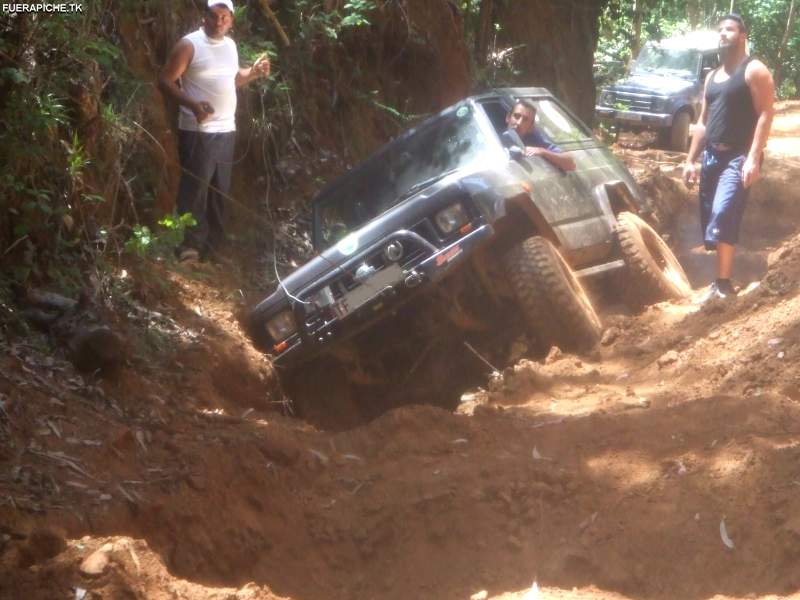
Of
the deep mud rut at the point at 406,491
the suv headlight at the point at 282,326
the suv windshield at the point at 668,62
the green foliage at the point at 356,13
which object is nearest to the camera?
the deep mud rut at the point at 406,491

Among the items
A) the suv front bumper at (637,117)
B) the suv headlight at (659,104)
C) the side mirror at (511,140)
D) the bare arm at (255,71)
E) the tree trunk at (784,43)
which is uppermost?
the bare arm at (255,71)

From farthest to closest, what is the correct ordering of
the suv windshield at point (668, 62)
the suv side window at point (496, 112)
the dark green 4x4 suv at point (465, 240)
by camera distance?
the suv windshield at point (668, 62) → the suv side window at point (496, 112) → the dark green 4x4 suv at point (465, 240)

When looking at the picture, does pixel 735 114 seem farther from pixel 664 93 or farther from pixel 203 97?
pixel 664 93

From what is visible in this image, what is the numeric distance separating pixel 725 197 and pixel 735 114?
1.74ft

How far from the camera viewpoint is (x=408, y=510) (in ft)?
14.5

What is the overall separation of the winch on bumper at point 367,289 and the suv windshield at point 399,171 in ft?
2.96

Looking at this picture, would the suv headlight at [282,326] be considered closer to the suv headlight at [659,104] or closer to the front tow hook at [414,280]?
the front tow hook at [414,280]

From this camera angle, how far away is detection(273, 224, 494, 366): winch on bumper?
234 inches

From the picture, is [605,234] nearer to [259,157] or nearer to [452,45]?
[259,157]

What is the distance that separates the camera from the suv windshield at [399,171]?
23.1 ft

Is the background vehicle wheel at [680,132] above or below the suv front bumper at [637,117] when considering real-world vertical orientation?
below

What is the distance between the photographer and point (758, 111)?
23.0 ft

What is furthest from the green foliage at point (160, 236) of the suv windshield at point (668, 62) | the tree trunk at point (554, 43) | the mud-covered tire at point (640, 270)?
the suv windshield at point (668, 62)

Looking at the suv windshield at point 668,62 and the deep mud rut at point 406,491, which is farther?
the suv windshield at point 668,62
